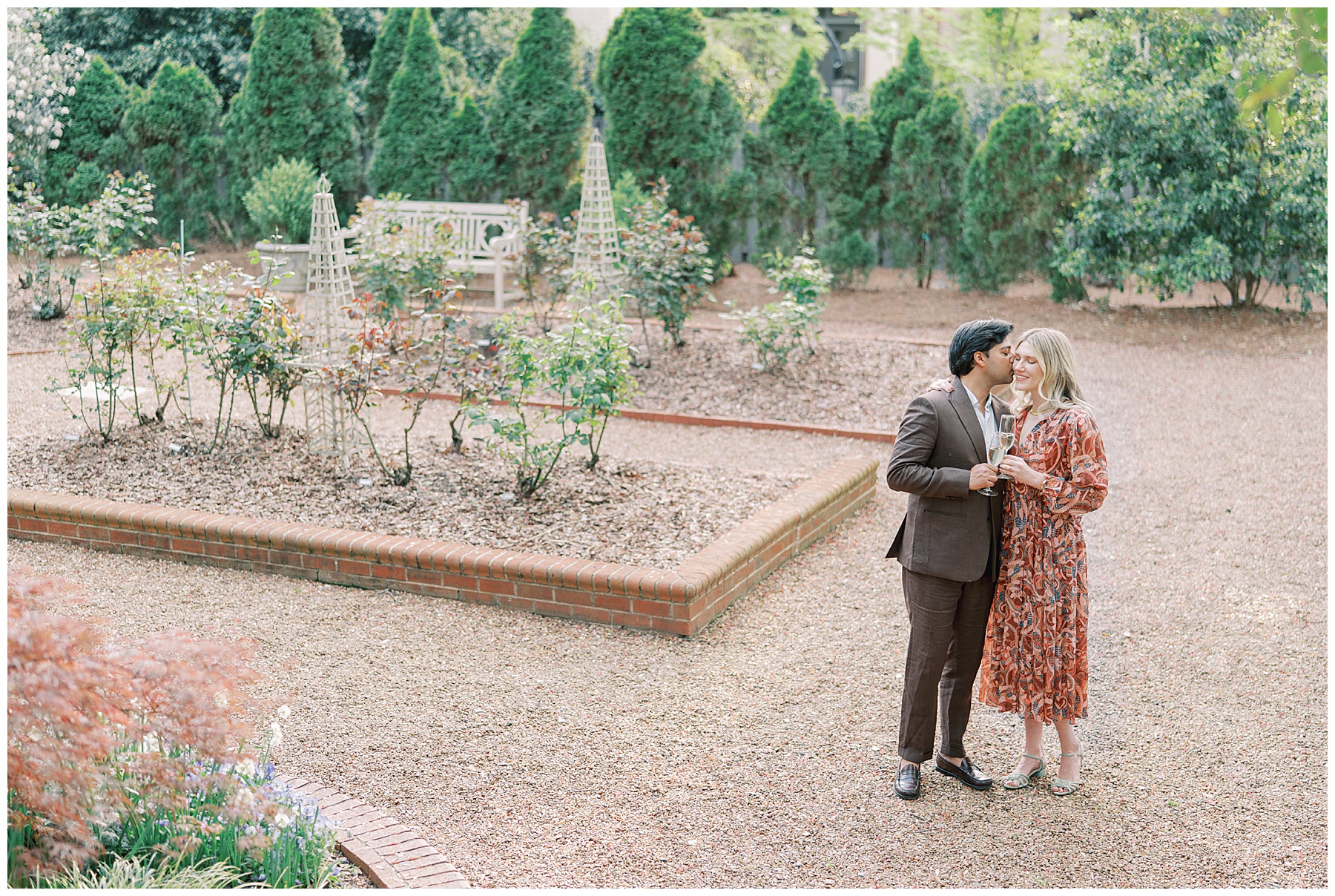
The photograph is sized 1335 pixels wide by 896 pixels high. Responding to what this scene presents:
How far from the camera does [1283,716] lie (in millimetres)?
4375

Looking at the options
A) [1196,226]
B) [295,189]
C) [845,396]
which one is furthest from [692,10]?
[845,396]

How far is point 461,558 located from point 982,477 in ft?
A: 8.57

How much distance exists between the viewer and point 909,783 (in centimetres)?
376

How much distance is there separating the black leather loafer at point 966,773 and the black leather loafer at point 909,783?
116mm

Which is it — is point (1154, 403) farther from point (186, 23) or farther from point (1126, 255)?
point (186, 23)

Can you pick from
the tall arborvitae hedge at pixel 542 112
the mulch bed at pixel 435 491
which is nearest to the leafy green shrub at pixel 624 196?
the tall arborvitae hedge at pixel 542 112

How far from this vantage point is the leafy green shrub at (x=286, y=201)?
1428cm

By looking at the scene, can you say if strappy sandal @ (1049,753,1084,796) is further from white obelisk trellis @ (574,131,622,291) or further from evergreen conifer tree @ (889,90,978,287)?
evergreen conifer tree @ (889,90,978,287)

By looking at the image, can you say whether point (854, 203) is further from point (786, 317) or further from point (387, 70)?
point (387, 70)

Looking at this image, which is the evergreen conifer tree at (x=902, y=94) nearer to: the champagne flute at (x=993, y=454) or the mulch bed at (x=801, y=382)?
the mulch bed at (x=801, y=382)

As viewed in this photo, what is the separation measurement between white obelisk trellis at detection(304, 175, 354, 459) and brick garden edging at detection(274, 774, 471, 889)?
336cm

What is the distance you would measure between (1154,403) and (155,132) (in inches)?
531

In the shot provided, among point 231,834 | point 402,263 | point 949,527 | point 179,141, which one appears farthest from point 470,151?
point 231,834

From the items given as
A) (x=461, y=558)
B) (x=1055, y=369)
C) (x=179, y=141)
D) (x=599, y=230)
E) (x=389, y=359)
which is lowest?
(x=461, y=558)
